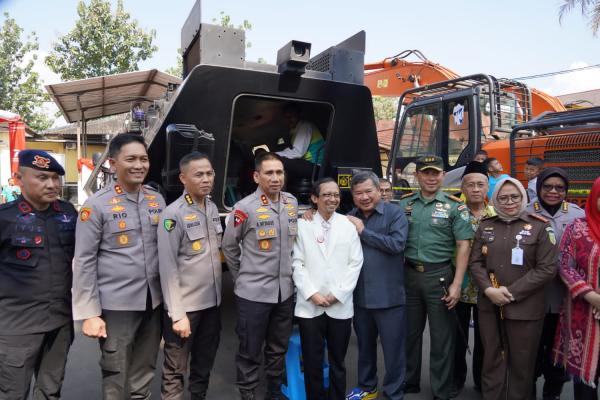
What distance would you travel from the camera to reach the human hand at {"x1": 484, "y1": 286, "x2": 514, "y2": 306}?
8.61ft

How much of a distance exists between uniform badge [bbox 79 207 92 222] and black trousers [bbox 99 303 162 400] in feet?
1.72

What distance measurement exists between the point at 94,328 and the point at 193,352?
67cm

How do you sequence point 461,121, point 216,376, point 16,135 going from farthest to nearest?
1. point 16,135
2. point 461,121
3. point 216,376

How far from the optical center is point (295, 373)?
288 cm

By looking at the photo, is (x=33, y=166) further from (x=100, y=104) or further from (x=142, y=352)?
(x=100, y=104)

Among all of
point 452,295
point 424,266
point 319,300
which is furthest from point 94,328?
point 452,295

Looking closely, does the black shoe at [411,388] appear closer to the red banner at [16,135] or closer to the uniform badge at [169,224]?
the uniform badge at [169,224]

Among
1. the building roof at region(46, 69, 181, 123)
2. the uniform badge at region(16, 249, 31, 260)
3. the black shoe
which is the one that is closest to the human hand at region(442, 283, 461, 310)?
the black shoe

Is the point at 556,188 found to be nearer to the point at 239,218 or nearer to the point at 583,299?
the point at 583,299

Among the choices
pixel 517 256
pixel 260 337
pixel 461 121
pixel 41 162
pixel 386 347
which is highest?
pixel 461 121

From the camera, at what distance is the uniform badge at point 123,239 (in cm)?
241

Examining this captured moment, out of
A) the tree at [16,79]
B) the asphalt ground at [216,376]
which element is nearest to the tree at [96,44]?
the tree at [16,79]

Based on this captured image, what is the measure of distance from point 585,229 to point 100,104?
9777mm

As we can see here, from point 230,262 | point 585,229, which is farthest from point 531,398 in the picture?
point 230,262
